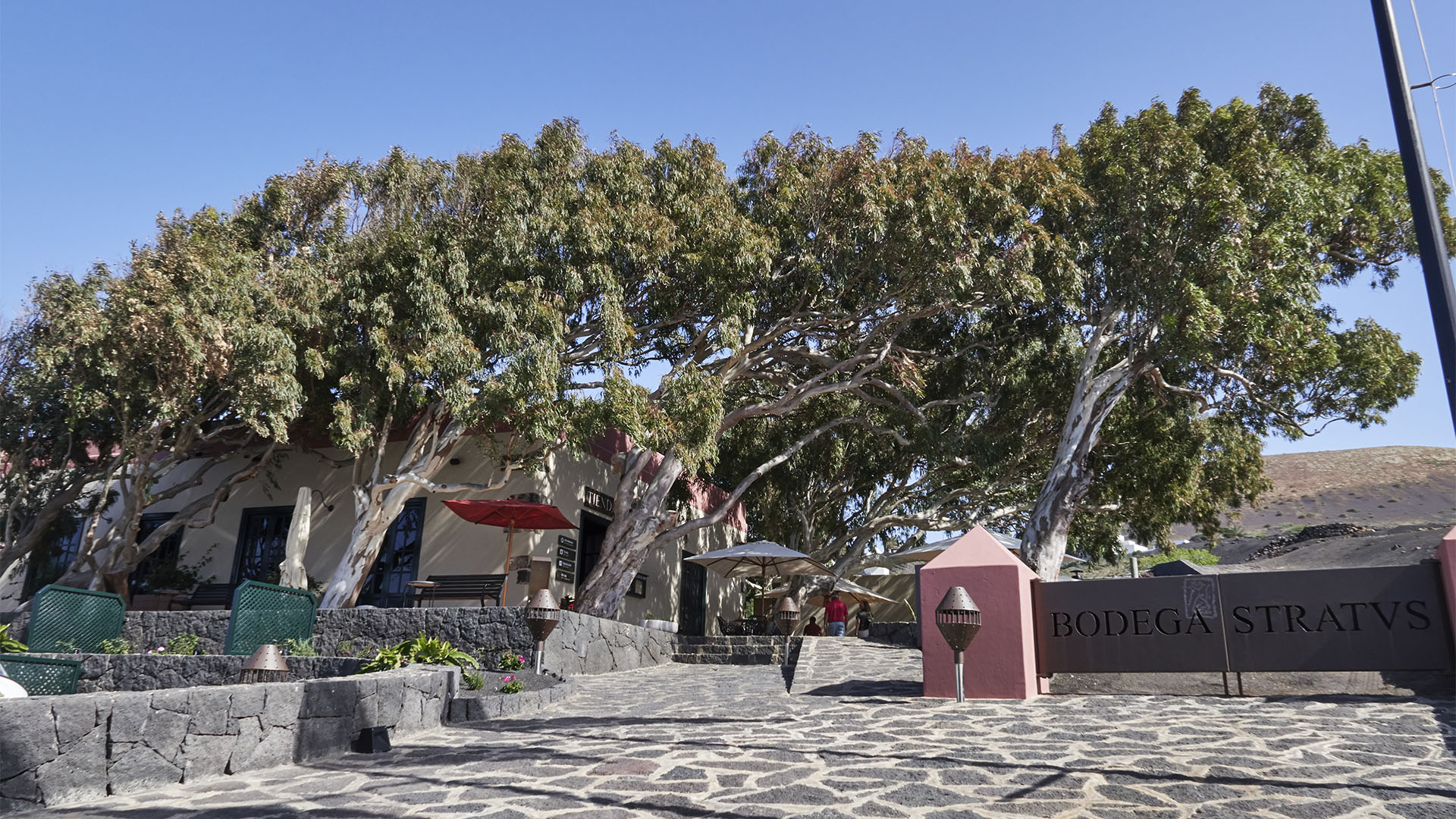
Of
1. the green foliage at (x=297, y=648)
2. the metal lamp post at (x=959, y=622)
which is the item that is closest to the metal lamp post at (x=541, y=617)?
the green foliage at (x=297, y=648)

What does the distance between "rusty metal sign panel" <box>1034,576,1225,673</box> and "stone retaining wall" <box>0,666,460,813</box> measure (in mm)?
6216

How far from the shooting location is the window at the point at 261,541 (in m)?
17.1

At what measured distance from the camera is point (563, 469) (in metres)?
16.8

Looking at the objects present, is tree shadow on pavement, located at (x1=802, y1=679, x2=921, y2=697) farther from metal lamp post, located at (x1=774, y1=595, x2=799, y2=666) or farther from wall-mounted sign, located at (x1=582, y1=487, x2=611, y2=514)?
wall-mounted sign, located at (x1=582, y1=487, x2=611, y2=514)

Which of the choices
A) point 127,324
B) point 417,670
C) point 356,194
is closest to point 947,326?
point 356,194

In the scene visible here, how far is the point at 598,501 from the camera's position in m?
17.4

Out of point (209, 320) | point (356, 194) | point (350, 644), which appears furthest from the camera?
point (356, 194)

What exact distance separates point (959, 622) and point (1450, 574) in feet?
13.6

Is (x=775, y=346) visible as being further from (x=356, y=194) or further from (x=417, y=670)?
(x=417, y=670)

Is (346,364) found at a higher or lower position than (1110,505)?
higher

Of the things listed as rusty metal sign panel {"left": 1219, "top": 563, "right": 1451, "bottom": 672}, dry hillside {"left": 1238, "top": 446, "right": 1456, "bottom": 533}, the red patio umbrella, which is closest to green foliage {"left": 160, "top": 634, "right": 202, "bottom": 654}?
the red patio umbrella

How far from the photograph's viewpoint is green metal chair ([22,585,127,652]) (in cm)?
1026

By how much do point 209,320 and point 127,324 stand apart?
4.45ft

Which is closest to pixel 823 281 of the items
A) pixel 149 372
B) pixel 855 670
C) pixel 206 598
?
pixel 855 670
